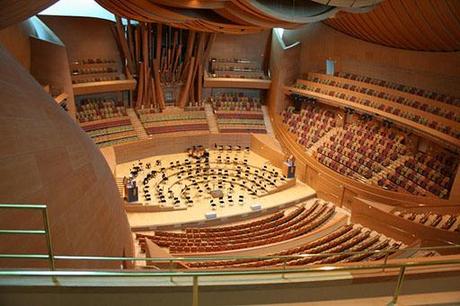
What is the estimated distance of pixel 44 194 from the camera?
5.61 metres

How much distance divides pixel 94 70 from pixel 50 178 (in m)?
16.5

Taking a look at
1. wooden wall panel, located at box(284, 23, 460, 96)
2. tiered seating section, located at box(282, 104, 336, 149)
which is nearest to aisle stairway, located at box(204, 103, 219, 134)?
tiered seating section, located at box(282, 104, 336, 149)

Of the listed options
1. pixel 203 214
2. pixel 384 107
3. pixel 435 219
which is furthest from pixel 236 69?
pixel 435 219

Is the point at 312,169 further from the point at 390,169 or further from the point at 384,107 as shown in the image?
the point at 384,107

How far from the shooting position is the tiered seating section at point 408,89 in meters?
16.2

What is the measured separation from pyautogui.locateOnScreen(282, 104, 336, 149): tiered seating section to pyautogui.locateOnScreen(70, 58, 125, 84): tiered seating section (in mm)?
9543

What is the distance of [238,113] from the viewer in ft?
75.4

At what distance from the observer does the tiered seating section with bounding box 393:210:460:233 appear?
482 inches

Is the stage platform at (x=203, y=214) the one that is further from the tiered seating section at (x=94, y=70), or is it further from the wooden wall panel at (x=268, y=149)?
the tiered seating section at (x=94, y=70)

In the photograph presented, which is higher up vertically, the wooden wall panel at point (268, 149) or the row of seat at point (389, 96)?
the row of seat at point (389, 96)

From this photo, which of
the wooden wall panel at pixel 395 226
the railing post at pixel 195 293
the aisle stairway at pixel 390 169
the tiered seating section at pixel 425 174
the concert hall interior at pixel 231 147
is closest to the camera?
the railing post at pixel 195 293

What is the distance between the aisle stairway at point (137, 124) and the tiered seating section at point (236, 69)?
5.21 metres

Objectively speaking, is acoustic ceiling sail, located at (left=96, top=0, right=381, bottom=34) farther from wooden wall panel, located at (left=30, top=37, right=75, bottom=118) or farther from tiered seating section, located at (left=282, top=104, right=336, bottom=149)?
tiered seating section, located at (left=282, top=104, right=336, bottom=149)

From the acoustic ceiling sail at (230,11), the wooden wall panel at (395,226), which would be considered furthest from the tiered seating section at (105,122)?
the wooden wall panel at (395,226)
